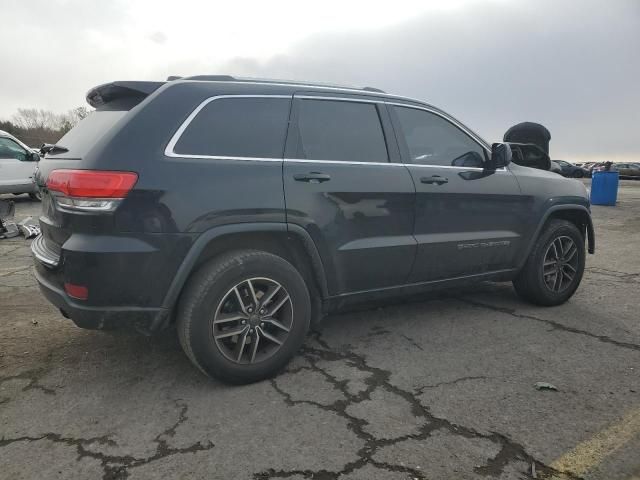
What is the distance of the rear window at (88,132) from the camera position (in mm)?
2934

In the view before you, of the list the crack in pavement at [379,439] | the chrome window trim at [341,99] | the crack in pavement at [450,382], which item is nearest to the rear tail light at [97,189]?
the chrome window trim at [341,99]

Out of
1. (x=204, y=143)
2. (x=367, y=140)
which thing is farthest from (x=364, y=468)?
(x=367, y=140)

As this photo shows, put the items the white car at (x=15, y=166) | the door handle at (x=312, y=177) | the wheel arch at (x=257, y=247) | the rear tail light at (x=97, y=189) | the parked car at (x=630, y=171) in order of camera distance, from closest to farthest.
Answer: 1. the rear tail light at (x=97, y=189)
2. the wheel arch at (x=257, y=247)
3. the door handle at (x=312, y=177)
4. the white car at (x=15, y=166)
5. the parked car at (x=630, y=171)

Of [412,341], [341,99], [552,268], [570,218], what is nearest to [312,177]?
[341,99]

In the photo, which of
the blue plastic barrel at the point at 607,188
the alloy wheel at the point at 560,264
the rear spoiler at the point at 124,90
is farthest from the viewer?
the blue plastic barrel at the point at 607,188

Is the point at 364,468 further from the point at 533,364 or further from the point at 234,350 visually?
the point at 533,364

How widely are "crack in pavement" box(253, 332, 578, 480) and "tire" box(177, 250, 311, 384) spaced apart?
0.23 meters

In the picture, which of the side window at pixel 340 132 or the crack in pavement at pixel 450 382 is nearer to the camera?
the crack in pavement at pixel 450 382

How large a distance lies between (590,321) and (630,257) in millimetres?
3364

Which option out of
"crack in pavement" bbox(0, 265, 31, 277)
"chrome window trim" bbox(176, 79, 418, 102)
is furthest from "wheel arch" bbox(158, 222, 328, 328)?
"crack in pavement" bbox(0, 265, 31, 277)

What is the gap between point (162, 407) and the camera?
285 centimetres

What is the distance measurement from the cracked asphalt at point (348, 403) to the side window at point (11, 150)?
1048 centimetres

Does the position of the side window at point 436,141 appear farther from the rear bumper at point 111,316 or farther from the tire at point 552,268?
the rear bumper at point 111,316

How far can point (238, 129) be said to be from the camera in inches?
123
